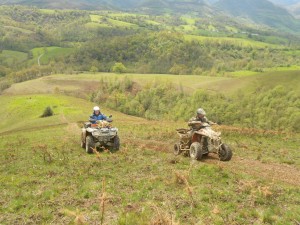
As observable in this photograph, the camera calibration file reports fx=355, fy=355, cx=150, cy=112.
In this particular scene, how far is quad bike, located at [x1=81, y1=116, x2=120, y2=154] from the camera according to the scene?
21984mm

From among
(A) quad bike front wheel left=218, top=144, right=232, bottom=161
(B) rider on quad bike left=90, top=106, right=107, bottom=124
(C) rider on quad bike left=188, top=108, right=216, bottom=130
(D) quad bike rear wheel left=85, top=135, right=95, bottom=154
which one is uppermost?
(C) rider on quad bike left=188, top=108, right=216, bottom=130

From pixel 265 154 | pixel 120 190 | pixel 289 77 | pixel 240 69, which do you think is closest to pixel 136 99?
pixel 289 77

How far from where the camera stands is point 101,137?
72.1 feet

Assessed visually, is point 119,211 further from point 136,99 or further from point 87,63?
point 87,63

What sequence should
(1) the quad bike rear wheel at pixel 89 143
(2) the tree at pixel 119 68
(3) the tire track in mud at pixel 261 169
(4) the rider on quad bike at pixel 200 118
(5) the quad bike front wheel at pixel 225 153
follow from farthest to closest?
(2) the tree at pixel 119 68 < (1) the quad bike rear wheel at pixel 89 143 < (4) the rider on quad bike at pixel 200 118 < (5) the quad bike front wheel at pixel 225 153 < (3) the tire track in mud at pixel 261 169

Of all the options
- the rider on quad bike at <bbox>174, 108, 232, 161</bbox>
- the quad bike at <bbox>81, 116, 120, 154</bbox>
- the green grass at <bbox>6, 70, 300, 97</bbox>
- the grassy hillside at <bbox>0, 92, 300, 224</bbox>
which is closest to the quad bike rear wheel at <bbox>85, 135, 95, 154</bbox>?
the quad bike at <bbox>81, 116, 120, 154</bbox>

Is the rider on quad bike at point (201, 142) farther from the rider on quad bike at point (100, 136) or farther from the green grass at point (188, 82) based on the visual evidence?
the green grass at point (188, 82)

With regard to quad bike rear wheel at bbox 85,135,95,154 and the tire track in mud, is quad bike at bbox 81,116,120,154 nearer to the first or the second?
quad bike rear wheel at bbox 85,135,95,154

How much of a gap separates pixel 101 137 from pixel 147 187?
8.58 metres

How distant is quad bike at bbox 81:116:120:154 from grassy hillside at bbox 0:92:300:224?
37.6 inches

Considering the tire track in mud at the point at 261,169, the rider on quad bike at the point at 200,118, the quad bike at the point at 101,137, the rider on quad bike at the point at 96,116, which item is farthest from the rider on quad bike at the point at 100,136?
the tire track in mud at the point at 261,169

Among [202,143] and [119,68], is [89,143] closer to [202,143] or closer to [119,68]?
[202,143]

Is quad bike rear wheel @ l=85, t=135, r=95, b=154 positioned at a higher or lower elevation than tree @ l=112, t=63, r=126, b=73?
higher

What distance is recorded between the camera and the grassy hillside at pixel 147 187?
11.2m
